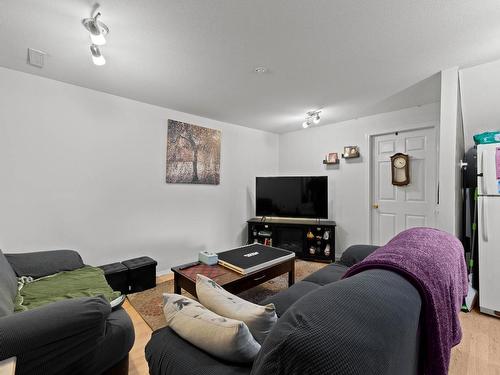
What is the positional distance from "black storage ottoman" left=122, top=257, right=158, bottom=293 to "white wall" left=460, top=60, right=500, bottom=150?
376cm

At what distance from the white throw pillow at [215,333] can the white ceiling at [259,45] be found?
1.73m

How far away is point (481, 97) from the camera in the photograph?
229 centimetres

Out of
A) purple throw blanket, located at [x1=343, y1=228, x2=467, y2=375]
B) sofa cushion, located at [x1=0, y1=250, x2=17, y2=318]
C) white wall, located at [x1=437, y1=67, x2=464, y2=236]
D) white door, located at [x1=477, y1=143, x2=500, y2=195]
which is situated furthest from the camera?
white wall, located at [x1=437, y1=67, x2=464, y2=236]

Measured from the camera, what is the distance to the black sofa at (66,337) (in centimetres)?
95

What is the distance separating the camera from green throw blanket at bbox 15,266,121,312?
1544 millimetres

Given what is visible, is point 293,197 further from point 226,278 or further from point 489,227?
point 489,227

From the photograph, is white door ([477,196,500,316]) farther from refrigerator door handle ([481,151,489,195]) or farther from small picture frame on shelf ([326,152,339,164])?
small picture frame on shelf ([326,152,339,164])

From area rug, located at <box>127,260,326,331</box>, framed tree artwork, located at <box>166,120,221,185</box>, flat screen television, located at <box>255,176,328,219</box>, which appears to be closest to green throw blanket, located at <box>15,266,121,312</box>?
area rug, located at <box>127,260,326,331</box>

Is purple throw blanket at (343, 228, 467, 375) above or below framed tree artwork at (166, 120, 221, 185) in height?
below

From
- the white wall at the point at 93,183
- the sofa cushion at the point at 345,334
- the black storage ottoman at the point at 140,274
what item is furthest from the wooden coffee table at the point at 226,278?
the sofa cushion at the point at 345,334

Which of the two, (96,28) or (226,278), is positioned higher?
(96,28)

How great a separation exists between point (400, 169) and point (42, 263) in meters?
4.26

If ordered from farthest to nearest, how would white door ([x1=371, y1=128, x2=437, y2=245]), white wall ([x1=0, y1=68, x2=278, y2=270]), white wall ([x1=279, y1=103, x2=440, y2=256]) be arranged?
white wall ([x1=279, y1=103, x2=440, y2=256]), white door ([x1=371, y1=128, x2=437, y2=245]), white wall ([x1=0, y1=68, x2=278, y2=270])

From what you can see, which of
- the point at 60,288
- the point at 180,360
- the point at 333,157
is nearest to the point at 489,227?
the point at 333,157
